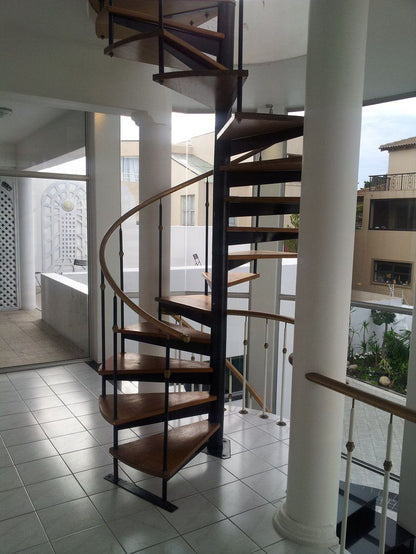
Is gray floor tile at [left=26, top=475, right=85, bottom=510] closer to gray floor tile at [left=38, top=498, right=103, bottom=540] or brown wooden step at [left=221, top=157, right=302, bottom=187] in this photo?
gray floor tile at [left=38, top=498, right=103, bottom=540]

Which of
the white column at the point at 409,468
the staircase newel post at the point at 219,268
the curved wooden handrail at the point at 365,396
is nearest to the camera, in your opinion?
the curved wooden handrail at the point at 365,396

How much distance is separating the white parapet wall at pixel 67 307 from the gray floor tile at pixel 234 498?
305 cm

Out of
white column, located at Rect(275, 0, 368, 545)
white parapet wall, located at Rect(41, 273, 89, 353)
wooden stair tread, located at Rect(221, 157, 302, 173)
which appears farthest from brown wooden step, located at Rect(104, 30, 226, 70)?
white parapet wall, located at Rect(41, 273, 89, 353)

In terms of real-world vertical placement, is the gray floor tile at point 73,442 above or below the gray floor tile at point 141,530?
above

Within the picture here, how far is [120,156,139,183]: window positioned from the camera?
5391 mm

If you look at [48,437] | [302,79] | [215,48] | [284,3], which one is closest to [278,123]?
[215,48]

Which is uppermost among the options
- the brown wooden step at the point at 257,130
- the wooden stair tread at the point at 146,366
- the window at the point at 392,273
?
the brown wooden step at the point at 257,130

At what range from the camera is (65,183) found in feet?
16.8

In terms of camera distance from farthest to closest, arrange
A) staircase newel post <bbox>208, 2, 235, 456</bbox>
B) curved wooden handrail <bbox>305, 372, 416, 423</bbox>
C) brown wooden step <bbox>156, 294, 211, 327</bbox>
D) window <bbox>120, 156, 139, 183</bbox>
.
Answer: window <bbox>120, 156, 139, 183</bbox>
brown wooden step <bbox>156, 294, 211, 327</bbox>
staircase newel post <bbox>208, 2, 235, 456</bbox>
curved wooden handrail <bbox>305, 372, 416, 423</bbox>

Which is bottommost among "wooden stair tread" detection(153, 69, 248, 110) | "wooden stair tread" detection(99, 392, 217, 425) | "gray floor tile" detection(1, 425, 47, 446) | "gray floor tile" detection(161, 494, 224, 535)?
"gray floor tile" detection(161, 494, 224, 535)

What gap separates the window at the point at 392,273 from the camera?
14.5 feet

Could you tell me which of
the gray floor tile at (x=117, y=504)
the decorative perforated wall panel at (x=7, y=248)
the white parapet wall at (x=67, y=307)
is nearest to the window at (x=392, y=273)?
the gray floor tile at (x=117, y=504)

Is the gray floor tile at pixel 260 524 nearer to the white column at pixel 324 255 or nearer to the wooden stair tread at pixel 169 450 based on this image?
the white column at pixel 324 255

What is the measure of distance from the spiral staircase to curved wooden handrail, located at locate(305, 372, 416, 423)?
71cm
